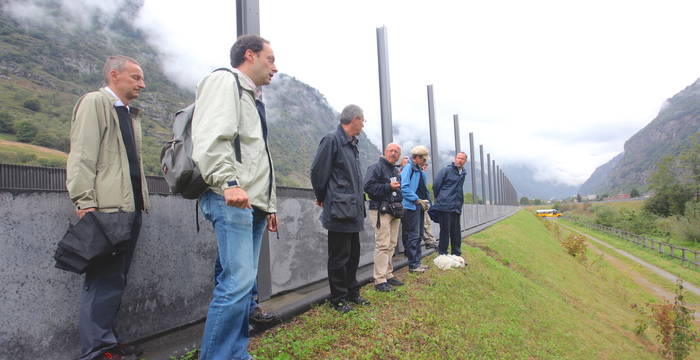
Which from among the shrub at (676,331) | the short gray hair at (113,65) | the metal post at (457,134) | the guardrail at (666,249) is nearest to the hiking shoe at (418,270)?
the short gray hair at (113,65)

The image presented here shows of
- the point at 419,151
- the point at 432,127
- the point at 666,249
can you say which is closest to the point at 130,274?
the point at 419,151

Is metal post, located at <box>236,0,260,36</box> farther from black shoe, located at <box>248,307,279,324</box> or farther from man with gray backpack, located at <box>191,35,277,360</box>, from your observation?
black shoe, located at <box>248,307,279,324</box>

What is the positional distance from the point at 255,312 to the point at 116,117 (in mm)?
1916

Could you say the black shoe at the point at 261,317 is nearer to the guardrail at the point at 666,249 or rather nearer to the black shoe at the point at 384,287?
the black shoe at the point at 384,287

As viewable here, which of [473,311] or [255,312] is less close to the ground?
[255,312]

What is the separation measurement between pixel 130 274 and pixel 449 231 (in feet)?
17.8

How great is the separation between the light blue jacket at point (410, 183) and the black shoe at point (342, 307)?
2344 millimetres

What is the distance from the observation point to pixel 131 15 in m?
7.61

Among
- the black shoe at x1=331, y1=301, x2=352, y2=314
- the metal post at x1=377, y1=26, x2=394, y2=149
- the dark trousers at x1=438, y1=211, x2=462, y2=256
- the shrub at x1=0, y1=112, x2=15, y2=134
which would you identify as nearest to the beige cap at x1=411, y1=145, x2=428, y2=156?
the dark trousers at x1=438, y1=211, x2=462, y2=256

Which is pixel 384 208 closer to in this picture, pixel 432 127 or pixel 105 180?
pixel 105 180

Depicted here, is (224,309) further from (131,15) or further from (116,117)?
(131,15)

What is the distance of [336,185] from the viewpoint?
4090mm

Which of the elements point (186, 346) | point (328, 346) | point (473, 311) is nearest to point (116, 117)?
point (186, 346)

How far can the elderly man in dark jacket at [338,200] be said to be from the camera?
3999 mm
